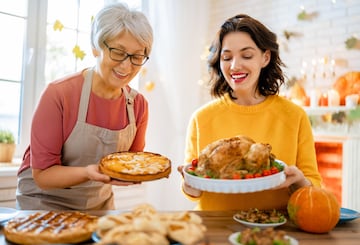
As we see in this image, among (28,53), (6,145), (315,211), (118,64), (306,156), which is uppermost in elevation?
(28,53)

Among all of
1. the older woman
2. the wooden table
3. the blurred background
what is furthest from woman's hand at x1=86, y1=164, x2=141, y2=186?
the blurred background

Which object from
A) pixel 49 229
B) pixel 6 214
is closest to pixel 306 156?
pixel 49 229

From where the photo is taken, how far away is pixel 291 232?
132cm

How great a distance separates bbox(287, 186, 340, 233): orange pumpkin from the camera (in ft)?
4.22

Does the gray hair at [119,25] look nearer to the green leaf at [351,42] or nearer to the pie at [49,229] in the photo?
the pie at [49,229]

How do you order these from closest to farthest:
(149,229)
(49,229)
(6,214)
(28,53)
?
(149,229), (49,229), (6,214), (28,53)

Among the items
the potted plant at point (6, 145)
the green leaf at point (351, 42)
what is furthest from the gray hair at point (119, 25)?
the green leaf at point (351, 42)

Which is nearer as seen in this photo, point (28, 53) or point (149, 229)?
point (149, 229)

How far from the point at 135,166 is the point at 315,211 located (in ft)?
2.26

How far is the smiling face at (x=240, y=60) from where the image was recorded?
1.77 metres

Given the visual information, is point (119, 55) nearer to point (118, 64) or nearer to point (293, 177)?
point (118, 64)

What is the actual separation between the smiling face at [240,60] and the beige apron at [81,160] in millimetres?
567

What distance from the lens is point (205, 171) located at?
135 cm

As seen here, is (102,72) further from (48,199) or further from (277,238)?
(277,238)
